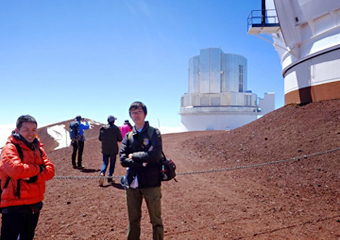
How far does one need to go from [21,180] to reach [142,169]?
4.59 ft

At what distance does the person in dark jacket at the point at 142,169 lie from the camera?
3127 mm

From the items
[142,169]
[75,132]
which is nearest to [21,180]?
[142,169]

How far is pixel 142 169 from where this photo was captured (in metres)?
3.19

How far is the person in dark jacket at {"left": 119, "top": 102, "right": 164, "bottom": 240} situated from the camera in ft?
10.3

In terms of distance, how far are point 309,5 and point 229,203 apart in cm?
1207

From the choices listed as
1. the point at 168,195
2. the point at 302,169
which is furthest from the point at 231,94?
the point at 168,195

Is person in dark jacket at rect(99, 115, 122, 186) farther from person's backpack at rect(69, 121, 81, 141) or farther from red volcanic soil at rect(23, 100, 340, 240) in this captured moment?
person's backpack at rect(69, 121, 81, 141)

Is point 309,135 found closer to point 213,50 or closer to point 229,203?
point 229,203

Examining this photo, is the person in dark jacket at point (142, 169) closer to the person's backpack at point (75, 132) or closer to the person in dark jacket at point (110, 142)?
the person in dark jacket at point (110, 142)

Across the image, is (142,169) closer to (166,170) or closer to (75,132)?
(166,170)

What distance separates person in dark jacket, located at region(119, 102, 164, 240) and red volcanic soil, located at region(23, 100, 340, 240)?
2.95 feet

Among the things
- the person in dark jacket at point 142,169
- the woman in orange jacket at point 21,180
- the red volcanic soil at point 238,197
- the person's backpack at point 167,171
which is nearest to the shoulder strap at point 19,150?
the woman in orange jacket at point 21,180

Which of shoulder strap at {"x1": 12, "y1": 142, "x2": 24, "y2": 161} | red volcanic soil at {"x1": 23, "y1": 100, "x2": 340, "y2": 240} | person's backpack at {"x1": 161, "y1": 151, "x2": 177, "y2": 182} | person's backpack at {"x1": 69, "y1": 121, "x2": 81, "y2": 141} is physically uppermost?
person's backpack at {"x1": 69, "y1": 121, "x2": 81, "y2": 141}

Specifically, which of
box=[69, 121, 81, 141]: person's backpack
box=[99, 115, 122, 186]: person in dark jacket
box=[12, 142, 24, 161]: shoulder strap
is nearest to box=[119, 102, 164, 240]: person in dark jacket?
box=[12, 142, 24, 161]: shoulder strap
